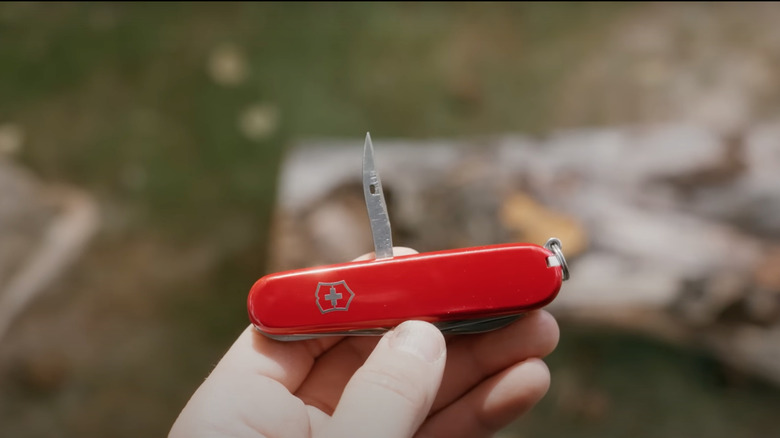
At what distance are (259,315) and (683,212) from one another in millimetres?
1300

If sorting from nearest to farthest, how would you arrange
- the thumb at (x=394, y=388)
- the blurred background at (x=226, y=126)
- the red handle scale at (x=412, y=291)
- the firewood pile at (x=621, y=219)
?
the thumb at (x=394, y=388) → the red handle scale at (x=412, y=291) → the firewood pile at (x=621, y=219) → the blurred background at (x=226, y=126)

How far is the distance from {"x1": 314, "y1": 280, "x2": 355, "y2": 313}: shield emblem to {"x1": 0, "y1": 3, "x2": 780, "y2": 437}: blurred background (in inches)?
40.7

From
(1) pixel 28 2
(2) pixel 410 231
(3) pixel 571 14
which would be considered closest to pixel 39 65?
(1) pixel 28 2

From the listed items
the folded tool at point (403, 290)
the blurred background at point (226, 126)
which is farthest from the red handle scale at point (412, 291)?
the blurred background at point (226, 126)

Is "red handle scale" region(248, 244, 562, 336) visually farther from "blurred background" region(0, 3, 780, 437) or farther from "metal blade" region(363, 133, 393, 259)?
"blurred background" region(0, 3, 780, 437)

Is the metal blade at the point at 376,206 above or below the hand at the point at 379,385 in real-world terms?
above

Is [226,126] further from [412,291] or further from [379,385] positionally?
[379,385]

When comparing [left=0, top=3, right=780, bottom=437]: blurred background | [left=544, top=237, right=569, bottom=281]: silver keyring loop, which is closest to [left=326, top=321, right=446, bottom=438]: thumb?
[left=544, top=237, right=569, bottom=281]: silver keyring loop

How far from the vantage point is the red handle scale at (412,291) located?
115 centimetres

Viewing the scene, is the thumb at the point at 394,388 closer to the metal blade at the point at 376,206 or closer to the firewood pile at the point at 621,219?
the metal blade at the point at 376,206

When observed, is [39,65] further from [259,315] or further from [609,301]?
[609,301]

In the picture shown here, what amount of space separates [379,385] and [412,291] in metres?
0.24

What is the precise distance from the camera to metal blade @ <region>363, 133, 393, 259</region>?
118 cm

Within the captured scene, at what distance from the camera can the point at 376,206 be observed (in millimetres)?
1185
